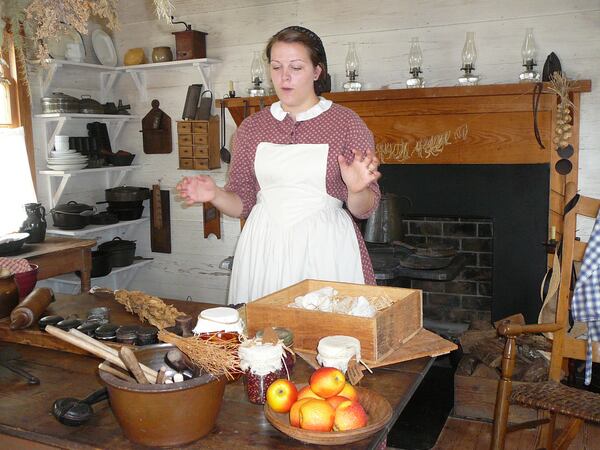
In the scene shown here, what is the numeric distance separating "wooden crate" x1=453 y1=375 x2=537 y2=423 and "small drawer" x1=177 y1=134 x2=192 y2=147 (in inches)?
85.9

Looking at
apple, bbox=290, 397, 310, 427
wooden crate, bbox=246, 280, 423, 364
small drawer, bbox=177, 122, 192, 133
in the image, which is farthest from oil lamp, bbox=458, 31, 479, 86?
apple, bbox=290, 397, 310, 427

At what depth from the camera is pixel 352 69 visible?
133 inches

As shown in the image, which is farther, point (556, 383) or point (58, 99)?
point (58, 99)

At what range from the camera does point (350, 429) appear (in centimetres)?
96

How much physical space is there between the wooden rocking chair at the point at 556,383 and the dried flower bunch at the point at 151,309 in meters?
1.09

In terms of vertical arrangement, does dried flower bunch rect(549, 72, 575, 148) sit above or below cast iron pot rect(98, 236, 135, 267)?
above

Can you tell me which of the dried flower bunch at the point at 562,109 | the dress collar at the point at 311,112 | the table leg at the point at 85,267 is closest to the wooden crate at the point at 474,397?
the dried flower bunch at the point at 562,109

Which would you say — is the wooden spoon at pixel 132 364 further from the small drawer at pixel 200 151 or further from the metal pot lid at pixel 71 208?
the small drawer at pixel 200 151

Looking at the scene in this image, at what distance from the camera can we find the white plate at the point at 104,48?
4121mm

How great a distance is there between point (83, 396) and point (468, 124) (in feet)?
8.23

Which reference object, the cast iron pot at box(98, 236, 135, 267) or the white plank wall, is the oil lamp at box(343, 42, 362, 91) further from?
the cast iron pot at box(98, 236, 135, 267)

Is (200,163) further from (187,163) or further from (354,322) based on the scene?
(354,322)

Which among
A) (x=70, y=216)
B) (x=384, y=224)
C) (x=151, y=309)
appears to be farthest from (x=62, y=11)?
(x=70, y=216)

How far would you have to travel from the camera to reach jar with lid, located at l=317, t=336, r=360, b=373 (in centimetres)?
A: 115
